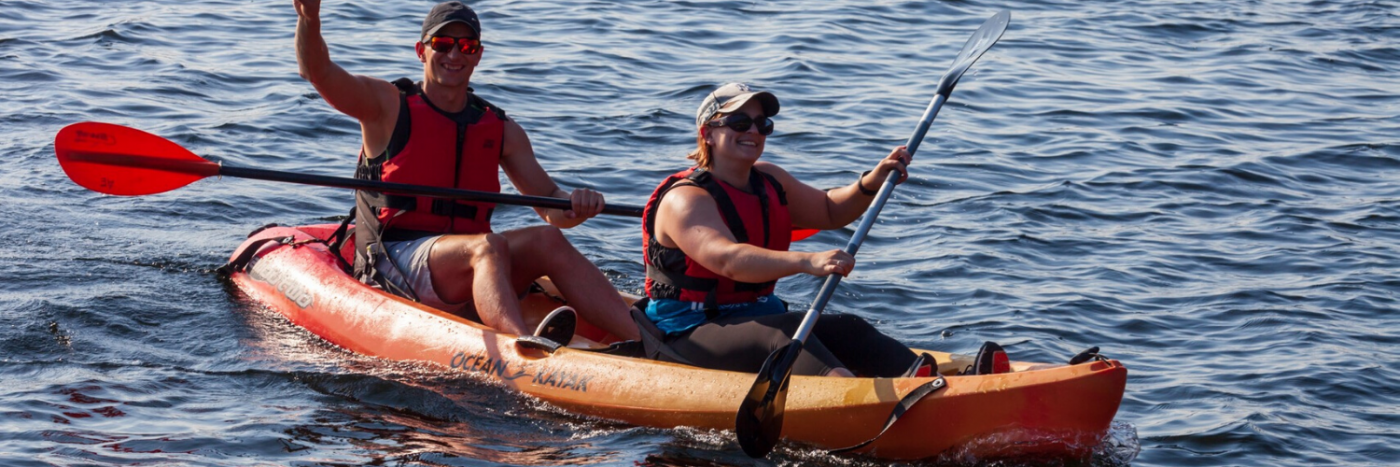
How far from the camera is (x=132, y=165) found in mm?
5824

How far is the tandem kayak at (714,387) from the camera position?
4184mm

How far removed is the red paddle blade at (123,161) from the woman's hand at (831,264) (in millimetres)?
2734

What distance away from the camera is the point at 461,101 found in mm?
5723

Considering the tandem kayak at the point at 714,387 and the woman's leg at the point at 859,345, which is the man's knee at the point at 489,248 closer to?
the tandem kayak at the point at 714,387

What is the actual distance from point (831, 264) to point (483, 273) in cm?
163

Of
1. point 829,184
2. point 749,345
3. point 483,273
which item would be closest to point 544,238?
point 483,273

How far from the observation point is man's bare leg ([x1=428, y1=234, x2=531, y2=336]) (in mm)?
5266

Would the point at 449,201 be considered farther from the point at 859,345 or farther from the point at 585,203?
the point at 859,345

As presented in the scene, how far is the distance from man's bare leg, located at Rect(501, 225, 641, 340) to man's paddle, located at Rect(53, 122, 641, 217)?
0.21 meters

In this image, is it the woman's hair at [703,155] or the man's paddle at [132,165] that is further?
the man's paddle at [132,165]

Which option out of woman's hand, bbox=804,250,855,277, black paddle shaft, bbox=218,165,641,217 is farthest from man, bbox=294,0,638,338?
woman's hand, bbox=804,250,855,277

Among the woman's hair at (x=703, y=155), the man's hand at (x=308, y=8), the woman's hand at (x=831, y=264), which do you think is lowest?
the woman's hand at (x=831, y=264)

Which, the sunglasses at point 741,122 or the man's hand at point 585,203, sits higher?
the sunglasses at point 741,122

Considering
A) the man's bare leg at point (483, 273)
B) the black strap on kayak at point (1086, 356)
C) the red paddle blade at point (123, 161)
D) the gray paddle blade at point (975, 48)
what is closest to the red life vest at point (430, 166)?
the man's bare leg at point (483, 273)
